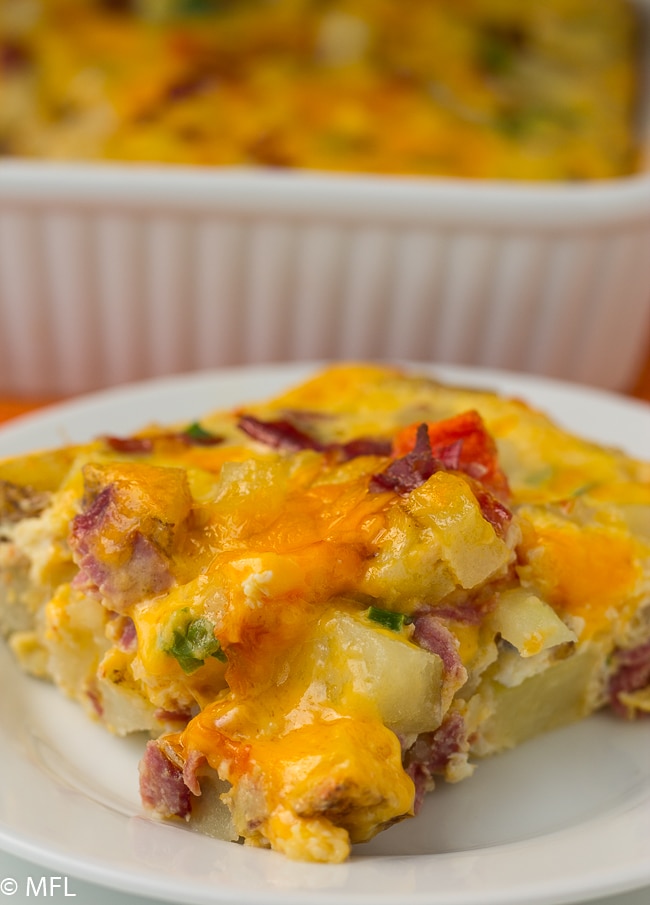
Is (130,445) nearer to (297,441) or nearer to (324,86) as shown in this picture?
(297,441)

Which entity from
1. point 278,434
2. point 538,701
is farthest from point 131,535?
point 538,701

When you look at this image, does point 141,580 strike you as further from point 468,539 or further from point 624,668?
point 624,668

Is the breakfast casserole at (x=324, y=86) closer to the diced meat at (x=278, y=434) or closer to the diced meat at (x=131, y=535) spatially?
the diced meat at (x=278, y=434)

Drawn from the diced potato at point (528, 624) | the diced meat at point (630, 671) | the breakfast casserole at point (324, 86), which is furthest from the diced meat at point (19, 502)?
the breakfast casserole at point (324, 86)

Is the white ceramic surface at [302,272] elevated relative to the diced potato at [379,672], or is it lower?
lower

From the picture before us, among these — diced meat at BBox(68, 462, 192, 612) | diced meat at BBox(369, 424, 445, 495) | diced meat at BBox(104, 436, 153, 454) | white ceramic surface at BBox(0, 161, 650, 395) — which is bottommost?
white ceramic surface at BBox(0, 161, 650, 395)

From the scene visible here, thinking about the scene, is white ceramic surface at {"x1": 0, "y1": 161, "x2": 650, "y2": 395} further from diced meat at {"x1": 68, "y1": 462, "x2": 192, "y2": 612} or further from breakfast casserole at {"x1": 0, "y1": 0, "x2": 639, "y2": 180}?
diced meat at {"x1": 68, "y1": 462, "x2": 192, "y2": 612}

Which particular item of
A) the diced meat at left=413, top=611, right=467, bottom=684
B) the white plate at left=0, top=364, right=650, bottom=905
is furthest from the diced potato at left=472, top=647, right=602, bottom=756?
the diced meat at left=413, top=611, right=467, bottom=684
